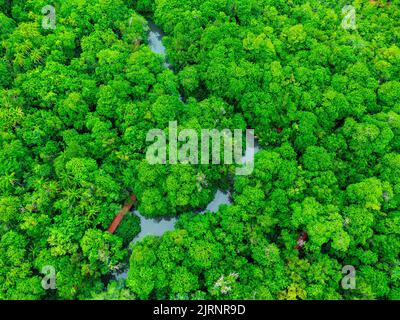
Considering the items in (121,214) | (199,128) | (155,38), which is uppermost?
(155,38)

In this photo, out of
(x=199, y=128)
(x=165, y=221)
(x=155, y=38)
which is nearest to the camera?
(x=199, y=128)

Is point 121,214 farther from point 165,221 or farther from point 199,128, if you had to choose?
point 199,128

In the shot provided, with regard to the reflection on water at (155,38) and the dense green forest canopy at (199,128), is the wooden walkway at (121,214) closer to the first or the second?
the dense green forest canopy at (199,128)

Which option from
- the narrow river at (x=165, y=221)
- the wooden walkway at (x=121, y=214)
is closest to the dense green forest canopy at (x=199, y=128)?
the wooden walkway at (x=121, y=214)

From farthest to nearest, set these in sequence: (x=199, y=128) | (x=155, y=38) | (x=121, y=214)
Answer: (x=155, y=38) → (x=199, y=128) → (x=121, y=214)

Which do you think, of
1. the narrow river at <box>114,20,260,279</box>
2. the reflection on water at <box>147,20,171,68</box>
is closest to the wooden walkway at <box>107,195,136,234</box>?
the narrow river at <box>114,20,260,279</box>

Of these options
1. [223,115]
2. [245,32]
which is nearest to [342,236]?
[223,115]

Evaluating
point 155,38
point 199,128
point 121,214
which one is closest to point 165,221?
point 121,214

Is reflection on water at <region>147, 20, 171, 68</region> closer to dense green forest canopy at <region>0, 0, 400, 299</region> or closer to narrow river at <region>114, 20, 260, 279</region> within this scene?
dense green forest canopy at <region>0, 0, 400, 299</region>
